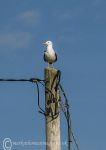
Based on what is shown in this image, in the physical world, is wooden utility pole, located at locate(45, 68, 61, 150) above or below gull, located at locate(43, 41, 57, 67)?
below

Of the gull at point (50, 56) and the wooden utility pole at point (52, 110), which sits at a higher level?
the gull at point (50, 56)

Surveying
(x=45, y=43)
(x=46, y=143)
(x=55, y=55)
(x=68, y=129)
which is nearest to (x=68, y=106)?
(x=68, y=129)

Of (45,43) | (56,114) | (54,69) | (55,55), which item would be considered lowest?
(56,114)

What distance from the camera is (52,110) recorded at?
12.2 m

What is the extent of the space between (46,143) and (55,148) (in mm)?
229

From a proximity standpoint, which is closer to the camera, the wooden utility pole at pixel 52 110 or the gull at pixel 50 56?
the wooden utility pole at pixel 52 110

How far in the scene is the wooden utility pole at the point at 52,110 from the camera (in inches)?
466

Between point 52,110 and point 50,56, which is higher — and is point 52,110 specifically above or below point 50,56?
below

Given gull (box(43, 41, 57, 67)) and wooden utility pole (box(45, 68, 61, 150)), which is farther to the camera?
gull (box(43, 41, 57, 67))

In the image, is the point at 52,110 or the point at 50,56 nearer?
the point at 52,110

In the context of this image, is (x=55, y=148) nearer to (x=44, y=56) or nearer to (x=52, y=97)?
(x=52, y=97)

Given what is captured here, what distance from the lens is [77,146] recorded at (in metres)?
Result: 13.2

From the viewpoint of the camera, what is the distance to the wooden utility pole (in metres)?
11.8

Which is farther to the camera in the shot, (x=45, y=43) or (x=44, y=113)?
(x=45, y=43)
